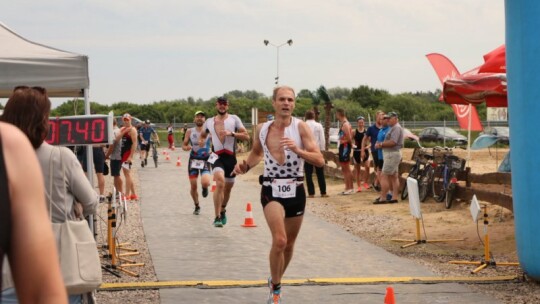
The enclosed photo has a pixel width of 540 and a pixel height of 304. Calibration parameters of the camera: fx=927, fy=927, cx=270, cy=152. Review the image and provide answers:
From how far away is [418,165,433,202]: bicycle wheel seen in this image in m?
18.7

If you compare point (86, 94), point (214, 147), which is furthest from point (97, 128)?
point (214, 147)

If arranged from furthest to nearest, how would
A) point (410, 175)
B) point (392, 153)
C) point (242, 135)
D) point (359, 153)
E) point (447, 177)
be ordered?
point (359, 153)
point (410, 175)
point (392, 153)
point (447, 177)
point (242, 135)

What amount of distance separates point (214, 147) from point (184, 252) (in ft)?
8.40

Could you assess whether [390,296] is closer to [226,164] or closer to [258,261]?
[258,261]

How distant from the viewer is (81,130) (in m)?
8.80

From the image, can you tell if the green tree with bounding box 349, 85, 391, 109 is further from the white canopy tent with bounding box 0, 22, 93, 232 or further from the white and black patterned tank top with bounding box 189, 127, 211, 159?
the white canopy tent with bounding box 0, 22, 93, 232

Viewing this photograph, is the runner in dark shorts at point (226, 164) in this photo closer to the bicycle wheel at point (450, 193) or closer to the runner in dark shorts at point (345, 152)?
the bicycle wheel at point (450, 193)

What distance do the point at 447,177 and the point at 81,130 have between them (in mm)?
10204

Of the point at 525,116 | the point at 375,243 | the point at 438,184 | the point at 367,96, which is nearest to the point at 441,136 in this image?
the point at 438,184

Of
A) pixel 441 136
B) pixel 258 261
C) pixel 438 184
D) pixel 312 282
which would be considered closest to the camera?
pixel 312 282

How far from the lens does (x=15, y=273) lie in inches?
77.8

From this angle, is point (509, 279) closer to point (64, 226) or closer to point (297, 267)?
point (297, 267)

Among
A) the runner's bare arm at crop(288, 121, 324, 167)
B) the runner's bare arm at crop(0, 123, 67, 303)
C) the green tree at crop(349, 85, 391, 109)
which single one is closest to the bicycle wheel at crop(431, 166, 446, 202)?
the runner's bare arm at crop(288, 121, 324, 167)

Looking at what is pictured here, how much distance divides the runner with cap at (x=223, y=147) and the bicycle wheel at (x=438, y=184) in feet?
18.9
